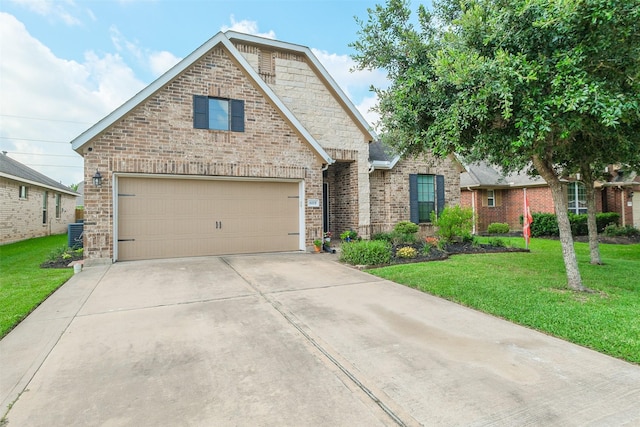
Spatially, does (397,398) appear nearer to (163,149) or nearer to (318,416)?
(318,416)

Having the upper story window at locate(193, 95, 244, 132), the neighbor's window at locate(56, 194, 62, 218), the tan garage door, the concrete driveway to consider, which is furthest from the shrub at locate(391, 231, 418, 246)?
the neighbor's window at locate(56, 194, 62, 218)

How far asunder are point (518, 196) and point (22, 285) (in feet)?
72.8

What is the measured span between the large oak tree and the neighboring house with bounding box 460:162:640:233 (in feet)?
42.0

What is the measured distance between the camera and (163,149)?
891cm

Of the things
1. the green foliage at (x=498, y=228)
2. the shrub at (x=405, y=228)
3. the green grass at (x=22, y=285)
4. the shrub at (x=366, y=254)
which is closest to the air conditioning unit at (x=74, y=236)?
the green grass at (x=22, y=285)

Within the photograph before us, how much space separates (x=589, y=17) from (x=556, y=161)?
17.0 feet

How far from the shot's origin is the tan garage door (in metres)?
8.88

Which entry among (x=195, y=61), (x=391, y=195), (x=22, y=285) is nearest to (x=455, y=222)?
(x=391, y=195)

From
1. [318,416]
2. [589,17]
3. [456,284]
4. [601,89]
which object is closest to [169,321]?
[318,416]

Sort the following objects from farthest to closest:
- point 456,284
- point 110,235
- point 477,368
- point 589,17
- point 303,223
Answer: point 303,223
point 110,235
point 456,284
point 589,17
point 477,368

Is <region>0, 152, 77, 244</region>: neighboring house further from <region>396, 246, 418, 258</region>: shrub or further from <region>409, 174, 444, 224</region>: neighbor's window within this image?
<region>409, 174, 444, 224</region>: neighbor's window

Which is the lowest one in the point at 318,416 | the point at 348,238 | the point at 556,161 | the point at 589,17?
the point at 318,416

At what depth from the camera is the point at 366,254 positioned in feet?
27.9

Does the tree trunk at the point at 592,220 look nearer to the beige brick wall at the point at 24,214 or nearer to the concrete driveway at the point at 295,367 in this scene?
the concrete driveway at the point at 295,367
